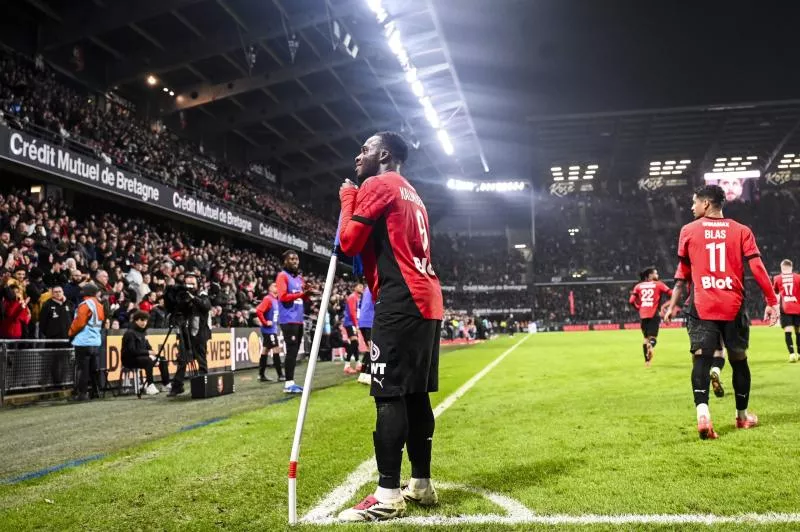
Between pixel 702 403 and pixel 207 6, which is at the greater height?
pixel 207 6

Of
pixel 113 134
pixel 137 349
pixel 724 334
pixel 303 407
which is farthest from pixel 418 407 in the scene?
pixel 113 134

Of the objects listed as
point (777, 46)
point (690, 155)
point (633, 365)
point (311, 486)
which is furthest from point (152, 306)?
point (690, 155)

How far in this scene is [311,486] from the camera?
3.99 m

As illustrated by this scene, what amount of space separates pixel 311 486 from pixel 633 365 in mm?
10717

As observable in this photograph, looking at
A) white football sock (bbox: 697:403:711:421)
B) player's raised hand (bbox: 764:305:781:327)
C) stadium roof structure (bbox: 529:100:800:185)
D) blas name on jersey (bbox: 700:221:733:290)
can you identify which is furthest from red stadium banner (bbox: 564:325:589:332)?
white football sock (bbox: 697:403:711:421)

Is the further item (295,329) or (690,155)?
(690,155)

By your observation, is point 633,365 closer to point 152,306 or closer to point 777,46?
point 152,306

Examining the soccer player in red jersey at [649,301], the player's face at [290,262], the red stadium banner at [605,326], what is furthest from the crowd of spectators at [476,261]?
the player's face at [290,262]

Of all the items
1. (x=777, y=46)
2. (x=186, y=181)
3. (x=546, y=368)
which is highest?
(x=777, y=46)

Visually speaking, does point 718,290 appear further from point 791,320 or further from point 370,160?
point 791,320

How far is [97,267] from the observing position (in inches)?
627

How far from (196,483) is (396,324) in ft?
6.25

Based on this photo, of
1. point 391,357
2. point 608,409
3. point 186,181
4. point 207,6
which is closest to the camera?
point 391,357

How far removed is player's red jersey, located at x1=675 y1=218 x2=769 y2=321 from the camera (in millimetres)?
5426
